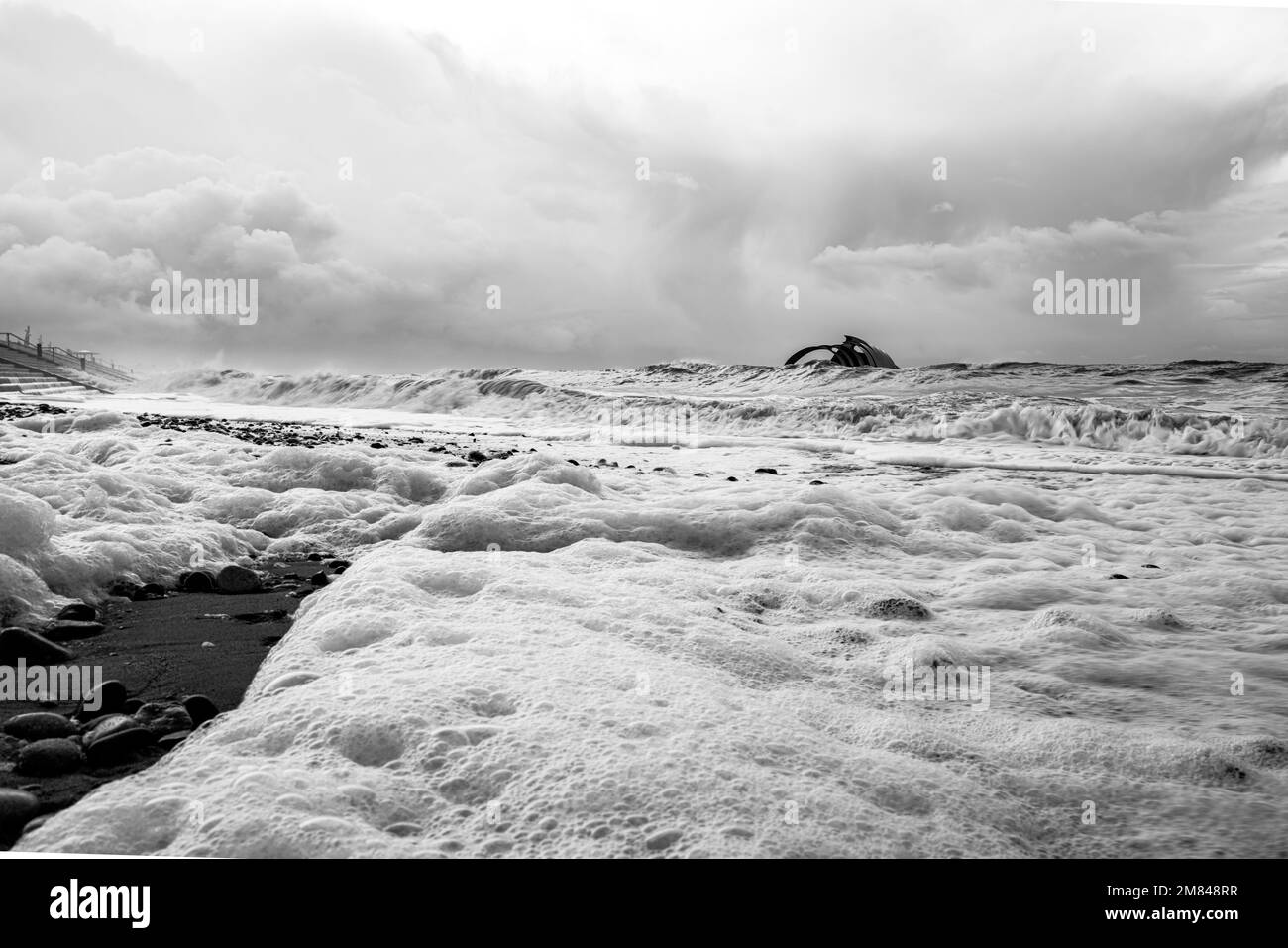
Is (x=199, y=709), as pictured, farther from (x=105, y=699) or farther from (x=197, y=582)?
(x=197, y=582)

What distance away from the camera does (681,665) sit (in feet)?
9.77

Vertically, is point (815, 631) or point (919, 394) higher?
point (919, 394)

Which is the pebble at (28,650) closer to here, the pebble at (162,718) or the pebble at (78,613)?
the pebble at (78,613)

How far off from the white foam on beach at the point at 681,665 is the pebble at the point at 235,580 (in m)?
0.39

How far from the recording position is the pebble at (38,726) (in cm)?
236

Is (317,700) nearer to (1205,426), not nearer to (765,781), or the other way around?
(765,781)

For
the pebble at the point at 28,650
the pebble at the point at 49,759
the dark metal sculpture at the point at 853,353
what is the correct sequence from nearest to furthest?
the pebble at the point at 49,759
the pebble at the point at 28,650
the dark metal sculpture at the point at 853,353

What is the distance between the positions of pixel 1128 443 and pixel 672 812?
12.9 m

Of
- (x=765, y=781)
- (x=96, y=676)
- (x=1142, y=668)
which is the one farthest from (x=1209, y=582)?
(x=96, y=676)

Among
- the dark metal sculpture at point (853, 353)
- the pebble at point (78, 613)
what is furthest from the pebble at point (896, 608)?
the dark metal sculpture at point (853, 353)

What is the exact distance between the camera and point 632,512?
5.48 m

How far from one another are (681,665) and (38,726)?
2.08m

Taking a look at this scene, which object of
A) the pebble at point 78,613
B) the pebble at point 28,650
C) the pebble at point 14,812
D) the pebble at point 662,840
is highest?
the pebble at point 78,613

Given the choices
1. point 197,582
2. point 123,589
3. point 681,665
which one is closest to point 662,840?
point 681,665
